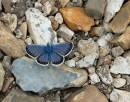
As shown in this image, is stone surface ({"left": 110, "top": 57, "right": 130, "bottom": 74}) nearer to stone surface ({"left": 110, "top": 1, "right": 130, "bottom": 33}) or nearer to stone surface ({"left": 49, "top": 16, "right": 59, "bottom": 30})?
stone surface ({"left": 110, "top": 1, "right": 130, "bottom": 33})

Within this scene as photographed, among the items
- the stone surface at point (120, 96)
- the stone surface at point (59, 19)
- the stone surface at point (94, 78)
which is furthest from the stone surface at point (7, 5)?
the stone surface at point (120, 96)

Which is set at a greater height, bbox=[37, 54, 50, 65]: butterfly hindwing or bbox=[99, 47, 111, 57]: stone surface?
bbox=[37, 54, 50, 65]: butterfly hindwing

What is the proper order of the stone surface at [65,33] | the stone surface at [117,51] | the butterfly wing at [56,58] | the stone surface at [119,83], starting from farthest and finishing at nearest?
the stone surface at [65,33]
the stone surface at [117,51]
the stone surface at [119,83]
the butterfly wing at [56,58]

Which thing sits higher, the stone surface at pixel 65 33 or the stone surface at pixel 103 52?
the stone surface at pixel 65 33

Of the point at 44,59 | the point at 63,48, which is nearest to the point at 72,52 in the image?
the point at 63,48

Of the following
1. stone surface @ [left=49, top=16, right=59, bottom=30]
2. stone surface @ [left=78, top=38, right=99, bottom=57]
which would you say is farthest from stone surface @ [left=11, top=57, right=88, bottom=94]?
stone surface @ [left=49, top=16, right=59, bottom=30]

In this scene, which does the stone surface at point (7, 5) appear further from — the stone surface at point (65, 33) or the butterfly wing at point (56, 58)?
the butterfly wing at point (56, 58)

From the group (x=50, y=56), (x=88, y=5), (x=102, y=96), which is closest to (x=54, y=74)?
(x=50, y=56)
